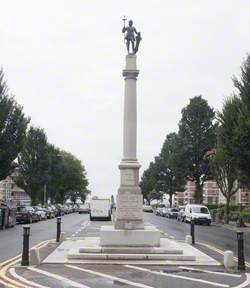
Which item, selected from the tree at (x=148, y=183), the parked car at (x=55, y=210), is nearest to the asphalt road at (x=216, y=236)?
the parked car at (x=55, y=210)

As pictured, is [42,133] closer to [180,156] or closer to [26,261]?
[180,156]

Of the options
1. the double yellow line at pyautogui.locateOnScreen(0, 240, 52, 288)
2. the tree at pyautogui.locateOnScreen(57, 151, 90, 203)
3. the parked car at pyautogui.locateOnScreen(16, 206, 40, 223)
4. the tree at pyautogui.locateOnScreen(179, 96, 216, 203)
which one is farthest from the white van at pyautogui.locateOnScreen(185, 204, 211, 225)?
the tree at pyautogui.locateOnScreen(57, 151, 90, 203)

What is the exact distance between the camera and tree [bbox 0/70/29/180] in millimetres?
44781

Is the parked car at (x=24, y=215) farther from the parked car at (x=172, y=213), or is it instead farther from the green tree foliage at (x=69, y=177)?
the green tree foliage at (x=69, y=177)

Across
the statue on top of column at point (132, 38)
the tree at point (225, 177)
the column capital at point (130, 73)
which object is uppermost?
the statue on top of column at point (132, 38)

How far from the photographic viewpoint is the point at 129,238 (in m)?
19.2

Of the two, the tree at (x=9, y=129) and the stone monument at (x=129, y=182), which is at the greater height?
the tree at (x=9, y=129)

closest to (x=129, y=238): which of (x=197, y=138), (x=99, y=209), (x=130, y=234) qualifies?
(x=130, y=234)

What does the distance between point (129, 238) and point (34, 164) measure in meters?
61.9

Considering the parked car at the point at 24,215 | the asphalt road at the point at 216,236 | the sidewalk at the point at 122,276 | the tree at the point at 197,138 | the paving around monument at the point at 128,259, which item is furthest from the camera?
the tree at the point at 197,138

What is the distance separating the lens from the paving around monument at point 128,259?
44.0 ft

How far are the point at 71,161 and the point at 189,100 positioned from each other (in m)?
56.3

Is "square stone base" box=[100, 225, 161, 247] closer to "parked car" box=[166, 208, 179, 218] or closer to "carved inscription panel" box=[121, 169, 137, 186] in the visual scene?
"carved inscription panel" box=[121, 169, 137, 186]

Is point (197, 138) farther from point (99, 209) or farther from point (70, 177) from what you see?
point (70, 177)
